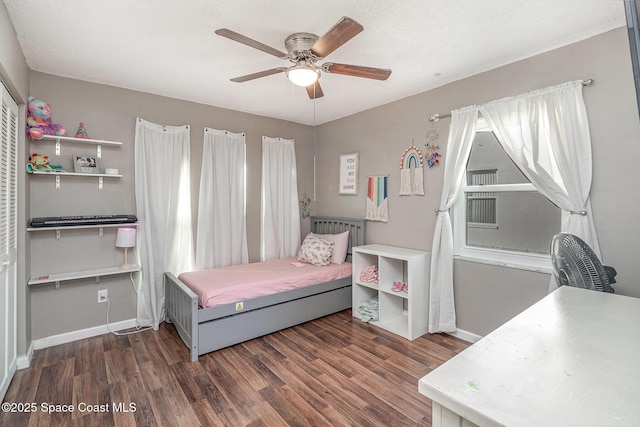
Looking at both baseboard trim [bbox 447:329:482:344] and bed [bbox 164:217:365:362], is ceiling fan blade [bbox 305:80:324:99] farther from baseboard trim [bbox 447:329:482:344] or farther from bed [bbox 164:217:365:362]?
baseboard trim [bbox 447:329:482:344]

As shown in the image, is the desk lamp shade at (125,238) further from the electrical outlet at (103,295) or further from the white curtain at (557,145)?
the white curtain at (557,145)

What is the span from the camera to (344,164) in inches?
160

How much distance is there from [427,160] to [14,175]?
3534 millimetres

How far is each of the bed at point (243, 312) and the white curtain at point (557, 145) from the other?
81.8 inches

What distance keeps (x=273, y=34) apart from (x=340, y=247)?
2.46 metres

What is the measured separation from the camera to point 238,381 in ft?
7.29

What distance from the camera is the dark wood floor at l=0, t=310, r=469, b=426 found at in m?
1.86

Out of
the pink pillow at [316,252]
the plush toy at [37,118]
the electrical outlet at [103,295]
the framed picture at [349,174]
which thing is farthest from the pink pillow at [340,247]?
the plush toy at [37,118]

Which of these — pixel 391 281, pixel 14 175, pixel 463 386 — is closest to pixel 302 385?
pixel 391 281

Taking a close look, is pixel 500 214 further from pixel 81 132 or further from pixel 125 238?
pixel 81 132

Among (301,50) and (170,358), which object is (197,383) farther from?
(301,50)

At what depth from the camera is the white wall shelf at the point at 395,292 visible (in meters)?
2.87

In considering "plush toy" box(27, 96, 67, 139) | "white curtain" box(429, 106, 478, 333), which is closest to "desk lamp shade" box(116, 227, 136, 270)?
"plush toy" box(27, 96, 67, 139)

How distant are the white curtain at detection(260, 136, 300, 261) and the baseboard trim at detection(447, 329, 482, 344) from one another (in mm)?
2244
